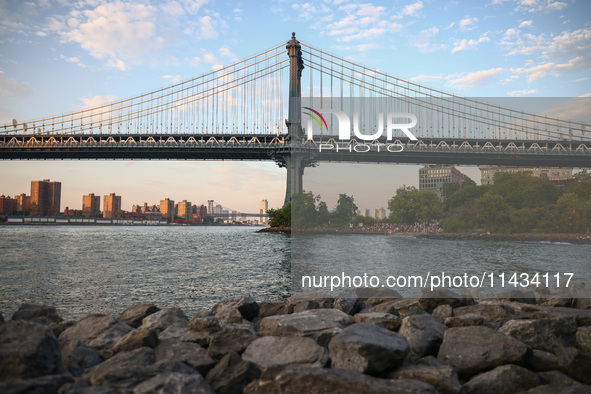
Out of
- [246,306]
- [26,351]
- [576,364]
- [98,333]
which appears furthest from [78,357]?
[576,364]

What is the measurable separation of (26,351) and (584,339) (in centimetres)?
495

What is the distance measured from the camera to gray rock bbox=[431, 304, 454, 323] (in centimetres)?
520

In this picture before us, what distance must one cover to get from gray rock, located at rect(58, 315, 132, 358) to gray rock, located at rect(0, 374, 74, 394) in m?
1.42

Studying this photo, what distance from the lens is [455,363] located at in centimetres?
371

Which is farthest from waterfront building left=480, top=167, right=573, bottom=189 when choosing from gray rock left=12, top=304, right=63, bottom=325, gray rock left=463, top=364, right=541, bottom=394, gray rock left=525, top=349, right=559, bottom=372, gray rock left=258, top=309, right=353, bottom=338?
gray rock left=12, top=304, right=63, bottom=325

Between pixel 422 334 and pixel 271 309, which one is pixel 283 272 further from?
pixel 422 334

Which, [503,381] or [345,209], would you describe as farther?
[345,209]

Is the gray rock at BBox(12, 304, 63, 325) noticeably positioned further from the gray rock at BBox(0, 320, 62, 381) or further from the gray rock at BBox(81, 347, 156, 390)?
the gray rock at BBox(81, 347, 156, 390)

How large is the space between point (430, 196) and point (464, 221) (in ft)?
2.08

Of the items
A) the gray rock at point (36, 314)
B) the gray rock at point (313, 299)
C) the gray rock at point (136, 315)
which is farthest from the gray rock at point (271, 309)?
the gray rock at point (36, 314)

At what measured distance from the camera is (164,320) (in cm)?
522

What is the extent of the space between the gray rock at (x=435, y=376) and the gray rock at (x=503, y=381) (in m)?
0.21

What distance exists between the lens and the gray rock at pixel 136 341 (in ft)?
13.8

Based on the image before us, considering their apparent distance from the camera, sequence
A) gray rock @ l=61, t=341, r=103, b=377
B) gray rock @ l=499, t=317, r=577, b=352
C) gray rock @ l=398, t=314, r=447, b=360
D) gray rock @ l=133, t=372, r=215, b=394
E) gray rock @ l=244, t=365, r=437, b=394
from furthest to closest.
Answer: gray rock @ l=499, t=317, r=577, b=352 → gray rock @ l=398, t=314, r=447, b=360 → gray rock @ l=61, t=341, r=103, b=377 → gray rock @ l=133, t=372, r=215, b=394 → gray rock @ l=244, t=365, r=437, b=394
